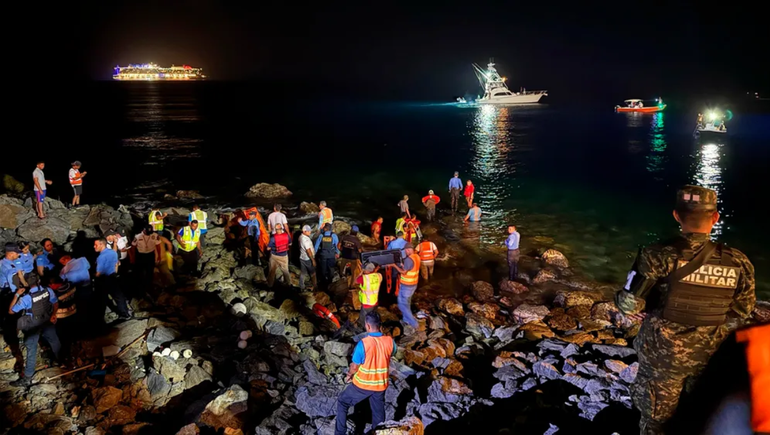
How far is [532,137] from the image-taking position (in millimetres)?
57781

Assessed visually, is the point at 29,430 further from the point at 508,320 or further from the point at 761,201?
the point at 761,201

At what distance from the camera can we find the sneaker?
7.50 metres

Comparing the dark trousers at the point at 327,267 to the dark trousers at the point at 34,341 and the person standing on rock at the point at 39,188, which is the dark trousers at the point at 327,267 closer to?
the dark trousers at the point at 34,341

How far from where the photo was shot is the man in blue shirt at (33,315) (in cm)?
751

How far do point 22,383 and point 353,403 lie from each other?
18.4 feet

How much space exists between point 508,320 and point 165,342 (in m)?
7.40

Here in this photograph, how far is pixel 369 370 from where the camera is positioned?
5.74 m

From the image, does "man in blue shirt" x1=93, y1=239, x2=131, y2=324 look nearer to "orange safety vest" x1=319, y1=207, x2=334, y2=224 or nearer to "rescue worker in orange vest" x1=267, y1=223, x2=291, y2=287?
"rescue worker in orange vest" x1=267, y1=223, x2=291, y2=287

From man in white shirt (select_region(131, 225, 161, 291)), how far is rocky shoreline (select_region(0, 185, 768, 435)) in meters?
0.98

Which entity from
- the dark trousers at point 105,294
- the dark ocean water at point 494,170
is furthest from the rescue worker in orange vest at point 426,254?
the dark trousers at point 105,294

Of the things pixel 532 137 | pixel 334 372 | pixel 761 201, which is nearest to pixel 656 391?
pixel 334 372

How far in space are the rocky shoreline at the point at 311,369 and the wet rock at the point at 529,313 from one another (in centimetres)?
3

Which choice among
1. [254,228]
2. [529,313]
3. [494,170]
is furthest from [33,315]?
[494,170]

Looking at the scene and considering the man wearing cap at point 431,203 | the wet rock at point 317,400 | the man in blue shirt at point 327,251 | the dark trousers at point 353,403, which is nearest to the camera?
the dark trousers at point 353,403
